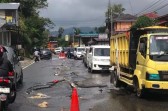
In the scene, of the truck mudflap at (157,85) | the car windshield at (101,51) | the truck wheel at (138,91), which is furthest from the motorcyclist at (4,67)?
the car windshield at (101,51)

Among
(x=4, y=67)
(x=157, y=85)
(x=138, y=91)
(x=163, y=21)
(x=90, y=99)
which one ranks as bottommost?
(x=90, y=99)

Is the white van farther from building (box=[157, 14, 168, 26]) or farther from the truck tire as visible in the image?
building (box=[157, 14, 168, 26])

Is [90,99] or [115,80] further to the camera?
[115,80]

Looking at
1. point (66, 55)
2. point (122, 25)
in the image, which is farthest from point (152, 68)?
point (122, 25)

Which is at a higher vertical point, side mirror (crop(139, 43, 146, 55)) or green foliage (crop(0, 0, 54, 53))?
green foliage (crop(0, 0, 54, 53))

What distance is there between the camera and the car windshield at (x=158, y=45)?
14.2 metres

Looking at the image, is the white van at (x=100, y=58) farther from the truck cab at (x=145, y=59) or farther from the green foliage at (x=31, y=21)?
the green foliage at (x=31, y=21)

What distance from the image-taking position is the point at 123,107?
12953 mm

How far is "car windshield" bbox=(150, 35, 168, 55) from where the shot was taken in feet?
46.7

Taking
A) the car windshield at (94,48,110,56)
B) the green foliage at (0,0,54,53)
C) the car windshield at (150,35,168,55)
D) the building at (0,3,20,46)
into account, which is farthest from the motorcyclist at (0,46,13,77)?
the green foliage at (0,0,54,53)

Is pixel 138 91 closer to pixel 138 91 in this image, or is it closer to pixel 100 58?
pixel 138 91

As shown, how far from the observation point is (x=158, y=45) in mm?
14445

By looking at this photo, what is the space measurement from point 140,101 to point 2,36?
42408 millimetres

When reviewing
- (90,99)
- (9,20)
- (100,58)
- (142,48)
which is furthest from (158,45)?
(9,20)
